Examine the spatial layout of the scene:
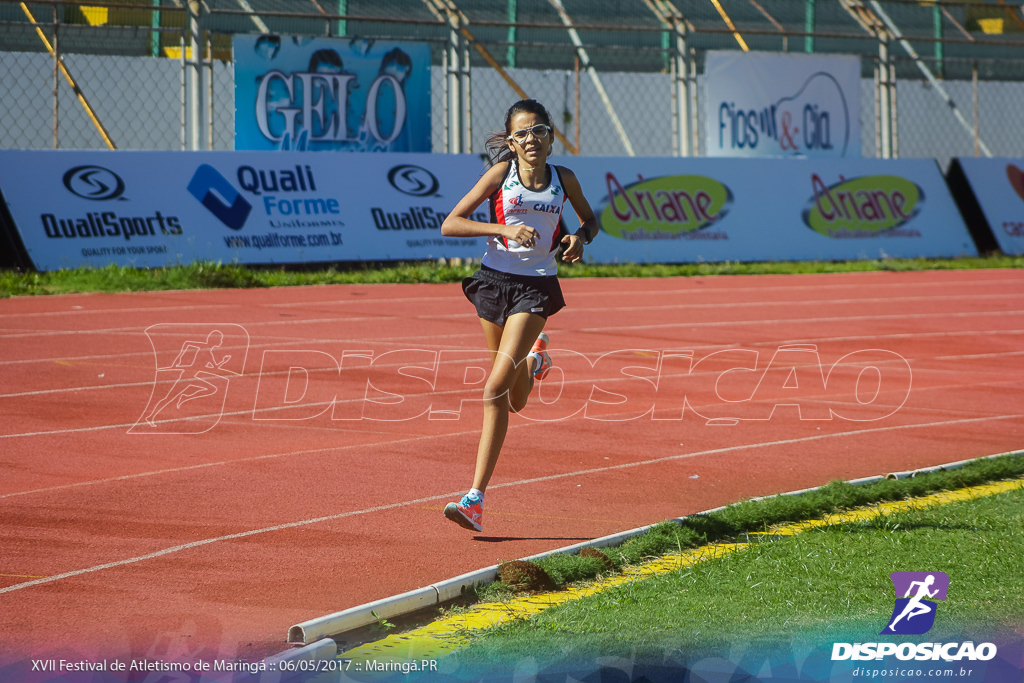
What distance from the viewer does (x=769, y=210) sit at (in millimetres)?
21719

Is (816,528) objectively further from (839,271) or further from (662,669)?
(839,271)

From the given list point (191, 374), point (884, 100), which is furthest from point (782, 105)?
point (191, 374)

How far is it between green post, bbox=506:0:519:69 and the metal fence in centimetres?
4

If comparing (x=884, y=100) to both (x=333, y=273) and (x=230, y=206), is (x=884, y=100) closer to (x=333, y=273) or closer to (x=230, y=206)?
(x=333, y=273)

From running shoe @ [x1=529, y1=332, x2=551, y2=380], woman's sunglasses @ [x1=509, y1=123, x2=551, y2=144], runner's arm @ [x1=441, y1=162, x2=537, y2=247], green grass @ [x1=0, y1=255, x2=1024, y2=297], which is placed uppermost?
woman's sunglasses @ [x1=509, y1=123, x2=551, y2=144]

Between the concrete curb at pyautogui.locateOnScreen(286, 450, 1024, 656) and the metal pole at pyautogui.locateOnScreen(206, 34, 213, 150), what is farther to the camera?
the metal pole at pyautogui.locateOnScreen(206, 34, 213, 150)

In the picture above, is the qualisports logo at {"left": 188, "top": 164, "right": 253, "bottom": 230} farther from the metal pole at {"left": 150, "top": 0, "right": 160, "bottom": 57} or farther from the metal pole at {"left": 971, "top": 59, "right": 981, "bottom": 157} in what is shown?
the metal pole at {"left": 971, "top": 59, "right": 981, "bottom": 157}

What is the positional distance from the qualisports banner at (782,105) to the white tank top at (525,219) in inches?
669

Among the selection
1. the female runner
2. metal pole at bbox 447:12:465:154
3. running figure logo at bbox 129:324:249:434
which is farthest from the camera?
metal pole at bbox 447:12:465:154

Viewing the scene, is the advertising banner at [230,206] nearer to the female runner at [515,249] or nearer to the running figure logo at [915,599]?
the female runner at [515,249]

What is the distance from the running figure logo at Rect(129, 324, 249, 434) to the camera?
835 centimetres

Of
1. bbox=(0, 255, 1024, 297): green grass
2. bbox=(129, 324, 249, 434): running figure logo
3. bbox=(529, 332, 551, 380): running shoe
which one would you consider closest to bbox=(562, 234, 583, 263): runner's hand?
bbox=(529, 332, 551, 380): running shoe

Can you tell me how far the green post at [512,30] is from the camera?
68.9ft

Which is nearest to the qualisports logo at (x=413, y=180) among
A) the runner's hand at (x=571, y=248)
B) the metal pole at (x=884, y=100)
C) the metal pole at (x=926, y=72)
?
the metal pole at (x=884, y=100)
